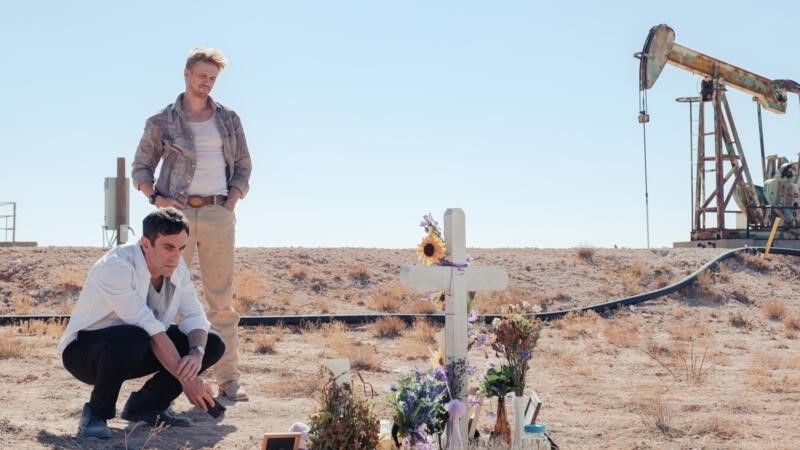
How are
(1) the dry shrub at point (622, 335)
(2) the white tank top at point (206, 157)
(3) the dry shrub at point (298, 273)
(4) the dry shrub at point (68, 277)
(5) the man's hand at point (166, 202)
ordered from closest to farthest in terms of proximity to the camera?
(5) the man's hand at point (166, 202)
(2) the white tank top at point (206, 157)
(1) the dry shrub at point (622, 335)
(4) the dry shrub at point (68, 277)
(3) the dry shrub at point (298, 273)

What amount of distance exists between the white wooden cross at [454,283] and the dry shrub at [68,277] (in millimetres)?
11382

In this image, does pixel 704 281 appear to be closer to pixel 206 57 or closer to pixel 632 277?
pixel 632 277

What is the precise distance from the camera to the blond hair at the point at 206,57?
634 centimetres

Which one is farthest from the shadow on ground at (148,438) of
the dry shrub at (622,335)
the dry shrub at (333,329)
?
the dry shrub at (622,335)

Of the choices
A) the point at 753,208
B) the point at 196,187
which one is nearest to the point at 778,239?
the point at 753,208

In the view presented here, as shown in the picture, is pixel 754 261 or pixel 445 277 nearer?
pixel 445 277

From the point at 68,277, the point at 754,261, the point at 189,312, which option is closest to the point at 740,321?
the point at 754,261

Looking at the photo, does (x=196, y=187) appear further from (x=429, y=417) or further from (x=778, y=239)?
(x=778, y=239)

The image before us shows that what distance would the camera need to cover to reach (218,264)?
265 inches

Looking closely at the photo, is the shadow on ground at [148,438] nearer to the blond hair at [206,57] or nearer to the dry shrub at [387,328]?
the blond hair at [206,57]

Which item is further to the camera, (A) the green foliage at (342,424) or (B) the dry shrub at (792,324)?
(B) the dry shrub at (792,324)

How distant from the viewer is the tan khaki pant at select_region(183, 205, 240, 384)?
260 inches

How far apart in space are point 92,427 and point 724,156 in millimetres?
24653

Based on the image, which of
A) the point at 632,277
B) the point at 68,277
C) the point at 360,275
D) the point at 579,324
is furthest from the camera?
the point at 632,277
